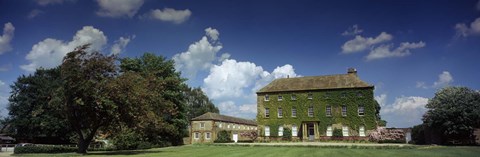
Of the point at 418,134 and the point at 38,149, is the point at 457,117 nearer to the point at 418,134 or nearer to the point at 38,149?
the point at 418,134

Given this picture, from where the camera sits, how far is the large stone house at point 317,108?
162 ft

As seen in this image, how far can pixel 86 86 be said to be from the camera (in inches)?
1033

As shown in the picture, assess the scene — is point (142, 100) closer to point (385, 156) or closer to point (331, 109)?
point (385, 156)

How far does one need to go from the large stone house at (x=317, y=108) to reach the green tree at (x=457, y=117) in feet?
35.0

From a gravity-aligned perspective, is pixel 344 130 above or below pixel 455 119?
below

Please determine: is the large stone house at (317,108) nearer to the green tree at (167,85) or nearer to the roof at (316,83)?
the roof at (316,83)

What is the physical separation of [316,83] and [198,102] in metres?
43.1

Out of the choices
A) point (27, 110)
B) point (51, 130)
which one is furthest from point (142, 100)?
point (27, 110)

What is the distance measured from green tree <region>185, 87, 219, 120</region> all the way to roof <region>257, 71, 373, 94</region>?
114 ft

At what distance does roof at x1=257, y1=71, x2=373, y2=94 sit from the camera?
5072 centimetres

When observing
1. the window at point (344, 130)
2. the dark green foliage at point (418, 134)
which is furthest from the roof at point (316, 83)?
the dark green foliage at point (418, 134)

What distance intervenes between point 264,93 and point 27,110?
31.8 m

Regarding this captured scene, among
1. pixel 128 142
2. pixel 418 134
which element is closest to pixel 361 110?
pixel 418 134

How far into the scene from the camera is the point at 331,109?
167ft
